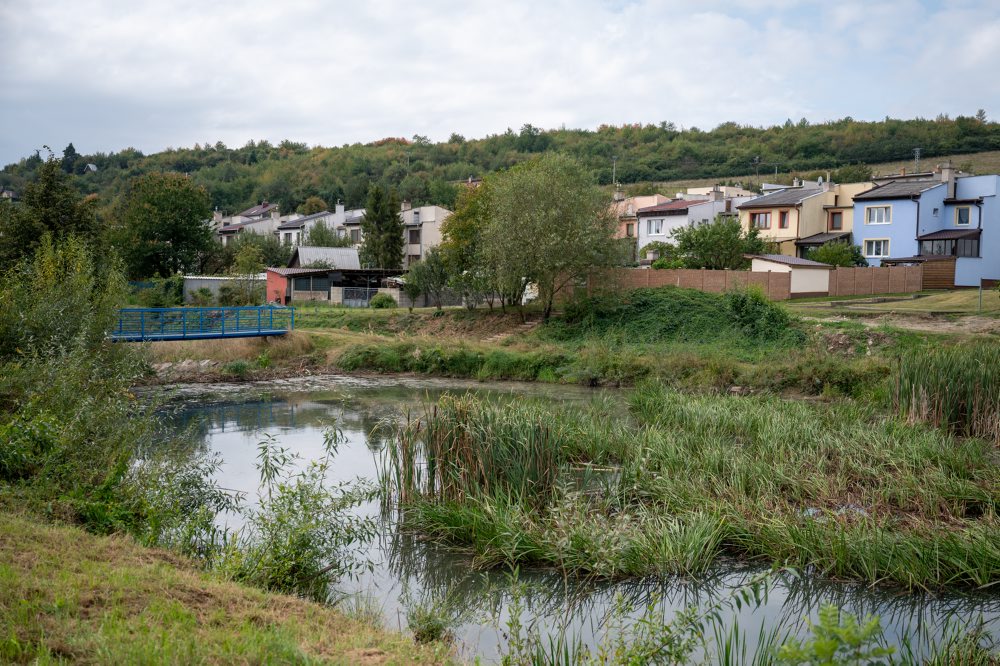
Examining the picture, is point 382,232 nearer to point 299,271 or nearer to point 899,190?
point 299,271

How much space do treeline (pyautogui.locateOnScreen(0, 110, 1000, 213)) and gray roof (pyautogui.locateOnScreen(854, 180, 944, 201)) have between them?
42.0 meters

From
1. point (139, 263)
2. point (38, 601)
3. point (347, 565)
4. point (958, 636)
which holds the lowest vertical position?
point (347, 565)

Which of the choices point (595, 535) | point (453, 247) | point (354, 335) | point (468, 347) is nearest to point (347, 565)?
point (595, 535)

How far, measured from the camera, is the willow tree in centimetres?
3722

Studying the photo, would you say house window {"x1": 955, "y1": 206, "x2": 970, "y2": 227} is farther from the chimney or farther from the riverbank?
the riverbank

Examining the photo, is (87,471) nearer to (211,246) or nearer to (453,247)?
(453,247)

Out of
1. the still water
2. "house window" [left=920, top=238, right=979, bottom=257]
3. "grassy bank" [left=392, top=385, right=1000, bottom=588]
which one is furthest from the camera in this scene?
"house window" [left=920, top=238, right=979, bottom=257]

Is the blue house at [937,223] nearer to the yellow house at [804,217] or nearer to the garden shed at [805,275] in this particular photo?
the yellow house at [804,217]

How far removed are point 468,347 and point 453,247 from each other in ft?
39.3

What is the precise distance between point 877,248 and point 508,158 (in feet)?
243

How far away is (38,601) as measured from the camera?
21.8 ft

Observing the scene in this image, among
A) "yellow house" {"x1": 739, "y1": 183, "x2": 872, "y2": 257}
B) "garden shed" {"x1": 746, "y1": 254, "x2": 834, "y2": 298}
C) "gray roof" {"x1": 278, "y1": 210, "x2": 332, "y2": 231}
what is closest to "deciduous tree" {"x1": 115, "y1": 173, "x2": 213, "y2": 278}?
"gray roof" {"x1": 278, "y1": 210, "x2": 332, "y2": 231}

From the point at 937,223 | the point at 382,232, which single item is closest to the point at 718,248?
the point at 937,223

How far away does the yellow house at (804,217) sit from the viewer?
55.3 m
